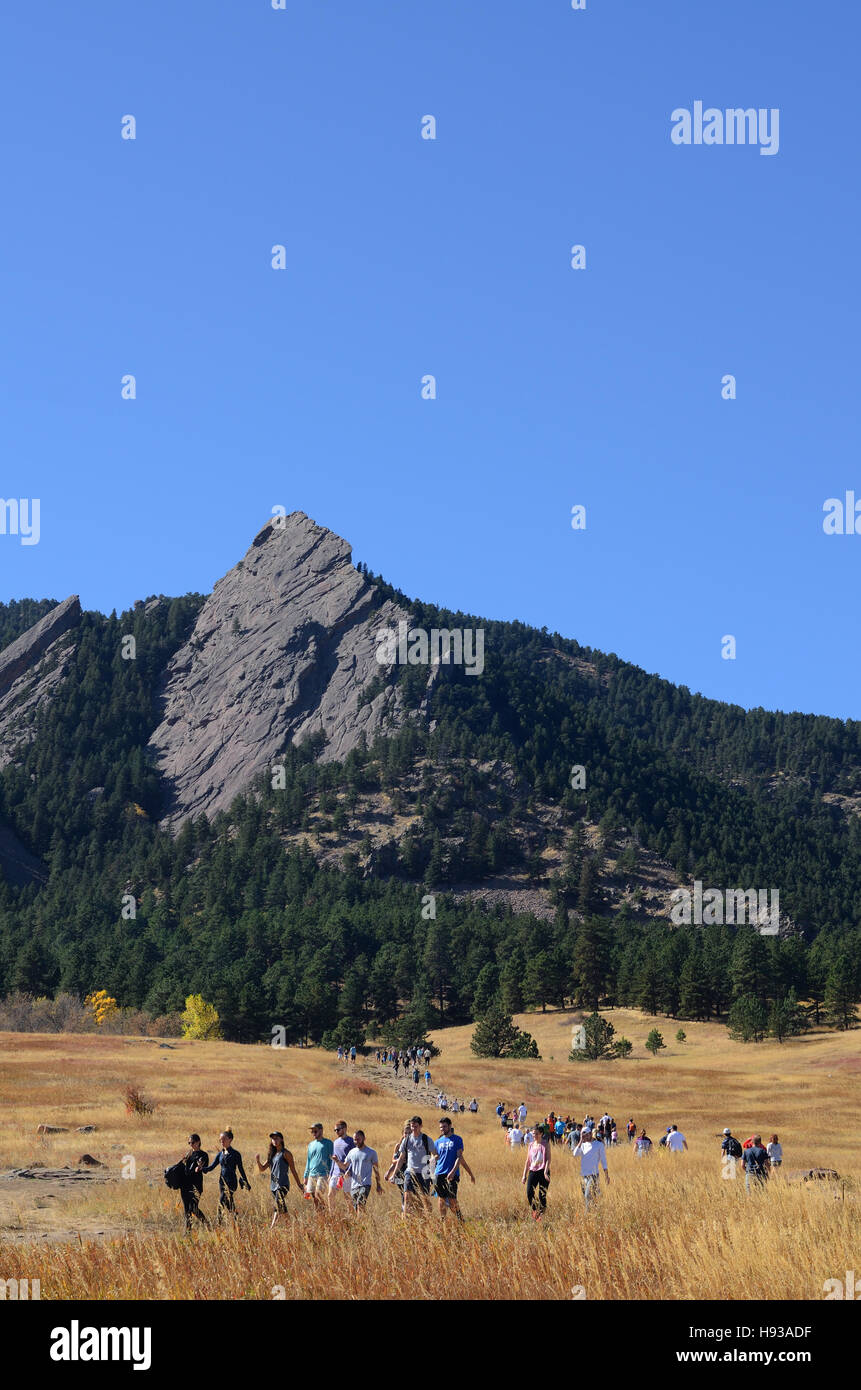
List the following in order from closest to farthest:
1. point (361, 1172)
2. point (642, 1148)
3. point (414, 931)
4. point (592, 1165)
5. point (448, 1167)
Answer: point (448, 1167) < point (361, 1172) < point (592, 1165) < point (642, 1148) < point (414, 931)

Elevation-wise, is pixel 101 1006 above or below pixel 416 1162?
below

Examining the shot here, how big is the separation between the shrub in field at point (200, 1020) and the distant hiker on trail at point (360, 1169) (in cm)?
8119

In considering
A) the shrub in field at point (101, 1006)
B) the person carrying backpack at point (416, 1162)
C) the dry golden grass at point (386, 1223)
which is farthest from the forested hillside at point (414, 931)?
the person carrying backpack at point (416, 1162)

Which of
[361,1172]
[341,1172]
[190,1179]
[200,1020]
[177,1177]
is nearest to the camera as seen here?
[177,1177]

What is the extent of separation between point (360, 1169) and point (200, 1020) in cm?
8512

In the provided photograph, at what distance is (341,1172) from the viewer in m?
17.3

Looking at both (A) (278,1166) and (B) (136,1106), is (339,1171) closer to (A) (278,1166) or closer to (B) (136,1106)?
(A) (278,1166)

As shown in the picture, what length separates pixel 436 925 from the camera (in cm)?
13375

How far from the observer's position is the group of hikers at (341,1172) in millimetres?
15883

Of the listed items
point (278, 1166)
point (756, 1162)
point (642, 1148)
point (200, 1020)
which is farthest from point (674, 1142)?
point (200, 1020)

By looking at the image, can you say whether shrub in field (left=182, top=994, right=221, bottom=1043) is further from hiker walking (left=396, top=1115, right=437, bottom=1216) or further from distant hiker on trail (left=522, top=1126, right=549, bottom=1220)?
distant hiker on trail (left=522, top=1126, right=549, bottom=1220)
